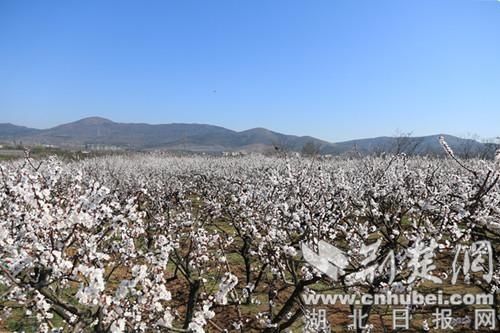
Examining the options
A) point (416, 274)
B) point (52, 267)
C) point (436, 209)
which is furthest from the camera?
point (436, 209)

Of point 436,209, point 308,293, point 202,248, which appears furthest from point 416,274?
point 202,248

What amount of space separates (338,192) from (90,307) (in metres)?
6.69

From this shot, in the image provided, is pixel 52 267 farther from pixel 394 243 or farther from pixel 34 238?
pixel 394 243

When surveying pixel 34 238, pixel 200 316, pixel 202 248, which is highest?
pixel 34 238

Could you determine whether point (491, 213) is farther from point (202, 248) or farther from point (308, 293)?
point (202, 248)

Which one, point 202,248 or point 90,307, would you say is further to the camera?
point 202,248

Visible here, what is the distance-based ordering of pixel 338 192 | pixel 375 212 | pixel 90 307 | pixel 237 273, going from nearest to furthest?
pixel 90 307 < pixel 375 212 < pixel 338 192 < pixel 237 273

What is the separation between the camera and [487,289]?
652cm

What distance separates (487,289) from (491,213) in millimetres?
1305

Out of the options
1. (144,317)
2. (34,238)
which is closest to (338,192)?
(144,317)

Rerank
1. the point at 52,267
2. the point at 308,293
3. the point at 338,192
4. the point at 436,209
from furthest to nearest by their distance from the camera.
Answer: the point at 338,192, the point at 436,209, the point at 308,293, the point at 52,267

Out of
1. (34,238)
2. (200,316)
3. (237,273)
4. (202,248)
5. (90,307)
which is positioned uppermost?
(34,238)

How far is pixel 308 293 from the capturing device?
5.77 meters

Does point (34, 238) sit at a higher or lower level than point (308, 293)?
higher
